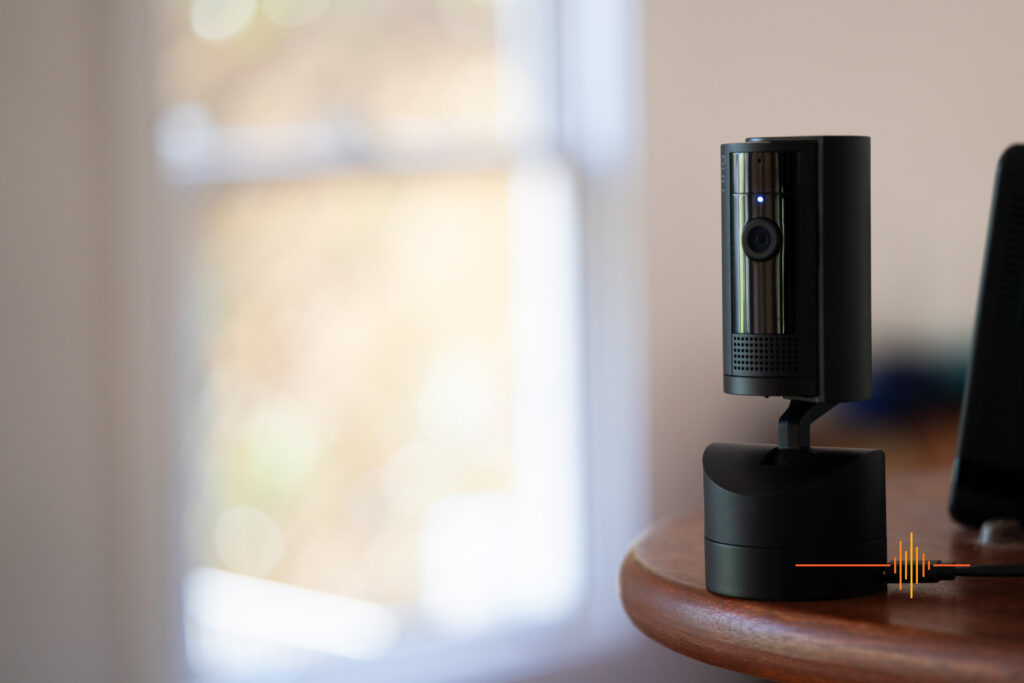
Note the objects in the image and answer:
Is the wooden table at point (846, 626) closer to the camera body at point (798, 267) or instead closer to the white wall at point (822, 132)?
the camera body at point (798, 267)

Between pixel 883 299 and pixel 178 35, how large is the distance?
1851 mm

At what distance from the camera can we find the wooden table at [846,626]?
726 millimetres

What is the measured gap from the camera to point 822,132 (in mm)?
2896

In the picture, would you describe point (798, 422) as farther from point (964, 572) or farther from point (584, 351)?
point (584, 351)

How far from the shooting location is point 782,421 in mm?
896

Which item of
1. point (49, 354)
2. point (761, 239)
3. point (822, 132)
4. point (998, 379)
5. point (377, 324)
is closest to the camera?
point (761, 239)

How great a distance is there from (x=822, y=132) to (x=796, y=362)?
2174 millimetres

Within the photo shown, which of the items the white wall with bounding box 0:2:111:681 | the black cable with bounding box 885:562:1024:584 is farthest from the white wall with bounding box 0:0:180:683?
the black cable with bounding box 885:562:1024:584

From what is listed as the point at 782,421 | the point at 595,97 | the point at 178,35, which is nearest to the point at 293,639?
the point at 178,35

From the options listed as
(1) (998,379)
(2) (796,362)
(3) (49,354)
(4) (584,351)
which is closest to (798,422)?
(2) (796,362)

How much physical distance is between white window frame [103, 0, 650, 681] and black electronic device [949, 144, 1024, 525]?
1.51 meters

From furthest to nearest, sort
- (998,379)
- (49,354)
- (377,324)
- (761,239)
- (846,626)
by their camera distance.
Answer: (377,324), (49,354), (998,379), (761,239), (846,626)

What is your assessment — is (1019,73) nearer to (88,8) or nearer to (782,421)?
(88,8)

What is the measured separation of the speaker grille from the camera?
0.87m
